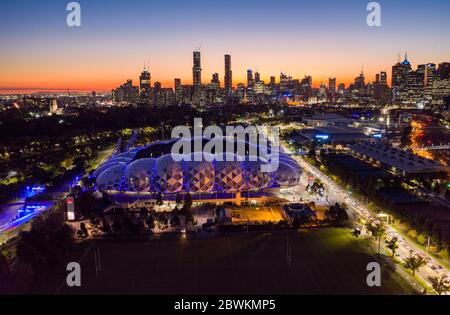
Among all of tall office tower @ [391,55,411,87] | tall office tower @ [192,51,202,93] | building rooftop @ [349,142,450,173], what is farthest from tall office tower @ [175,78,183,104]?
building rooftop @ [349,142,450,173]

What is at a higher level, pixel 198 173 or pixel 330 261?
pixel 198 173

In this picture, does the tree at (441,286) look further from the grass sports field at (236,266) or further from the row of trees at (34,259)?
the row of trees at (34,259)

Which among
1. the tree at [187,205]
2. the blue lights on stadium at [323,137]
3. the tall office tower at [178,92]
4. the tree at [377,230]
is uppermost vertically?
A: the tall office tower at [178,92]

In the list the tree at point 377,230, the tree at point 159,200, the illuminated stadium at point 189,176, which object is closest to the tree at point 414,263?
the tree at point 377,230

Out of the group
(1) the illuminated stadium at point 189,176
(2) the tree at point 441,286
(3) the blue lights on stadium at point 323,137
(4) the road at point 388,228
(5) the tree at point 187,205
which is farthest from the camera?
(3) the blue lights on stadium at point 323,137

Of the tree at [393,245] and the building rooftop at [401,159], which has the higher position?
the building rooftop at [401,159]

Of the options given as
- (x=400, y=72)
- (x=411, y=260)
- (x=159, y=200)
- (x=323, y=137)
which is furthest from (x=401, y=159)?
(x=400, y=72)

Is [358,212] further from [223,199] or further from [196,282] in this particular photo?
[196,282]
